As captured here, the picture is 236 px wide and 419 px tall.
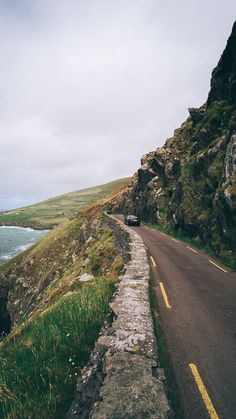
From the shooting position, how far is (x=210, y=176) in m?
29.0

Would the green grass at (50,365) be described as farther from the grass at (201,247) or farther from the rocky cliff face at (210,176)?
the rocky cliff face at (210,176)

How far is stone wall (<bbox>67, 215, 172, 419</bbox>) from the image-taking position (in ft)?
14.5

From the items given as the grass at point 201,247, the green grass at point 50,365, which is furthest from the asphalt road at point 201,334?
the grass at point 201,247

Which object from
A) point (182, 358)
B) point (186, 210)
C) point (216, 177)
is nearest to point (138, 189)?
point (186, 210)

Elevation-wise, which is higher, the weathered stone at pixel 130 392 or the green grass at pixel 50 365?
the weathered stone at pixel 130 392

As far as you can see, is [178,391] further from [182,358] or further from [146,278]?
[146,278]

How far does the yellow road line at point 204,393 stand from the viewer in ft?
Answer: 17.7

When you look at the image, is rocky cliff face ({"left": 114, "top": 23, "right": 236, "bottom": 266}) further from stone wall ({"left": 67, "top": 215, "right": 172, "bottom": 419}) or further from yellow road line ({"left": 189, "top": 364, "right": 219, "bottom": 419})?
stone wall ({"left": 67, "top": 215, "right": 172, "bottom": 419})

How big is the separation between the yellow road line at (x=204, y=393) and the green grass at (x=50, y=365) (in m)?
2.54

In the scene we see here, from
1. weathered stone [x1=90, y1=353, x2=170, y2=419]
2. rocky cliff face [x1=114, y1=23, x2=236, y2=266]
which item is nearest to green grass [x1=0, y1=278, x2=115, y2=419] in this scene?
weathered stone [x1=90, y1=353, x2=170, y2=419]

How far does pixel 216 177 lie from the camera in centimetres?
2764

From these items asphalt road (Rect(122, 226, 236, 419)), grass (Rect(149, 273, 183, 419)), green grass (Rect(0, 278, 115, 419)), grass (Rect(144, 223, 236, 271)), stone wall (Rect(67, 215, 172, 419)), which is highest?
stone wall (Rect(67, 215, 172, 419))

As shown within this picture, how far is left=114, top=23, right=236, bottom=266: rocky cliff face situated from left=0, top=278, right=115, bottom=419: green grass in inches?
651

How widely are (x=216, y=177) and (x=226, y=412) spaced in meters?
24.4
